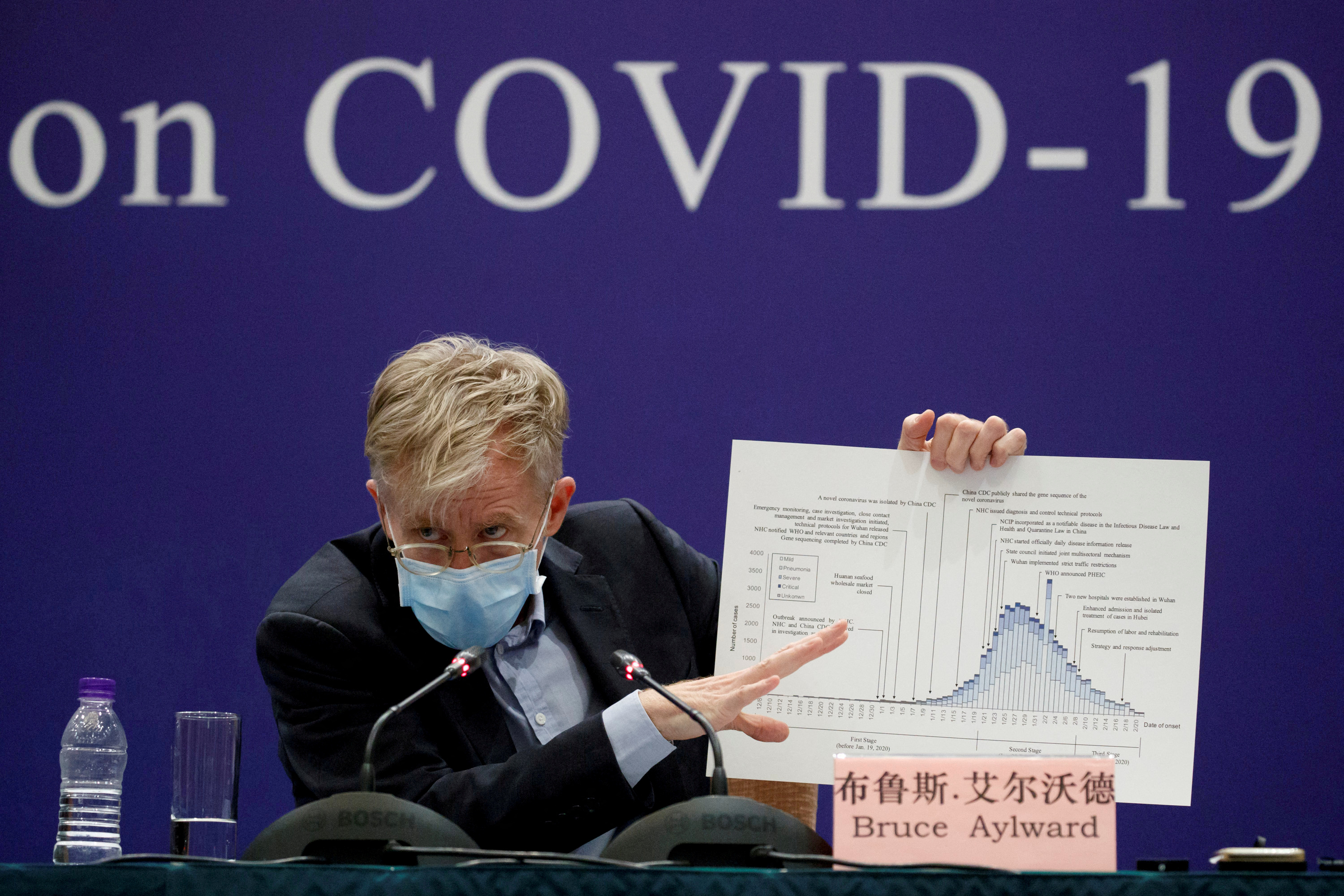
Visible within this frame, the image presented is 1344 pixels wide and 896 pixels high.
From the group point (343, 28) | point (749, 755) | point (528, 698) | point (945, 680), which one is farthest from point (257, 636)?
point (343, 28)

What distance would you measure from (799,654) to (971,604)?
0.22 meters

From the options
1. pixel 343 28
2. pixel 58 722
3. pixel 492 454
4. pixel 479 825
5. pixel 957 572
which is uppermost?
pixel 343 28

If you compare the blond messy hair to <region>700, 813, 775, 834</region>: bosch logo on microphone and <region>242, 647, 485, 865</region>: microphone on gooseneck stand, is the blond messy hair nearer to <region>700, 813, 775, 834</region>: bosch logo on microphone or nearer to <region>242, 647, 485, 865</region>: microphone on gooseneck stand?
<region>242, 647, 485, 865</region>: microphone on gooseneck stand

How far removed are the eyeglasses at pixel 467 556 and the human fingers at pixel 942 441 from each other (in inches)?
20.4

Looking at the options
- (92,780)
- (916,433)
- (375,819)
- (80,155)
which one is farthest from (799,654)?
(80,155)

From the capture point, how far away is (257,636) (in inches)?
62.9

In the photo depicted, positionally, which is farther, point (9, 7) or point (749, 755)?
point (9, 7)

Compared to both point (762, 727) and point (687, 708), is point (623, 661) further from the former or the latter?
point (762, 727)

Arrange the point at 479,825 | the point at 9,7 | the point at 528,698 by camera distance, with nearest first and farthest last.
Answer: the point at 479,825
the point at 528,698
the point at 9,7

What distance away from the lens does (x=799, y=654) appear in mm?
1484

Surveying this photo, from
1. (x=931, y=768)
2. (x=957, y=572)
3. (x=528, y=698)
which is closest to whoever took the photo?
(x=931, y=768)

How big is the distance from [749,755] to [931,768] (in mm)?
448

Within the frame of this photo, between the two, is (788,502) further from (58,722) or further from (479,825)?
(58,722)

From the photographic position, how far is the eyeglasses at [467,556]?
5.06 feet
